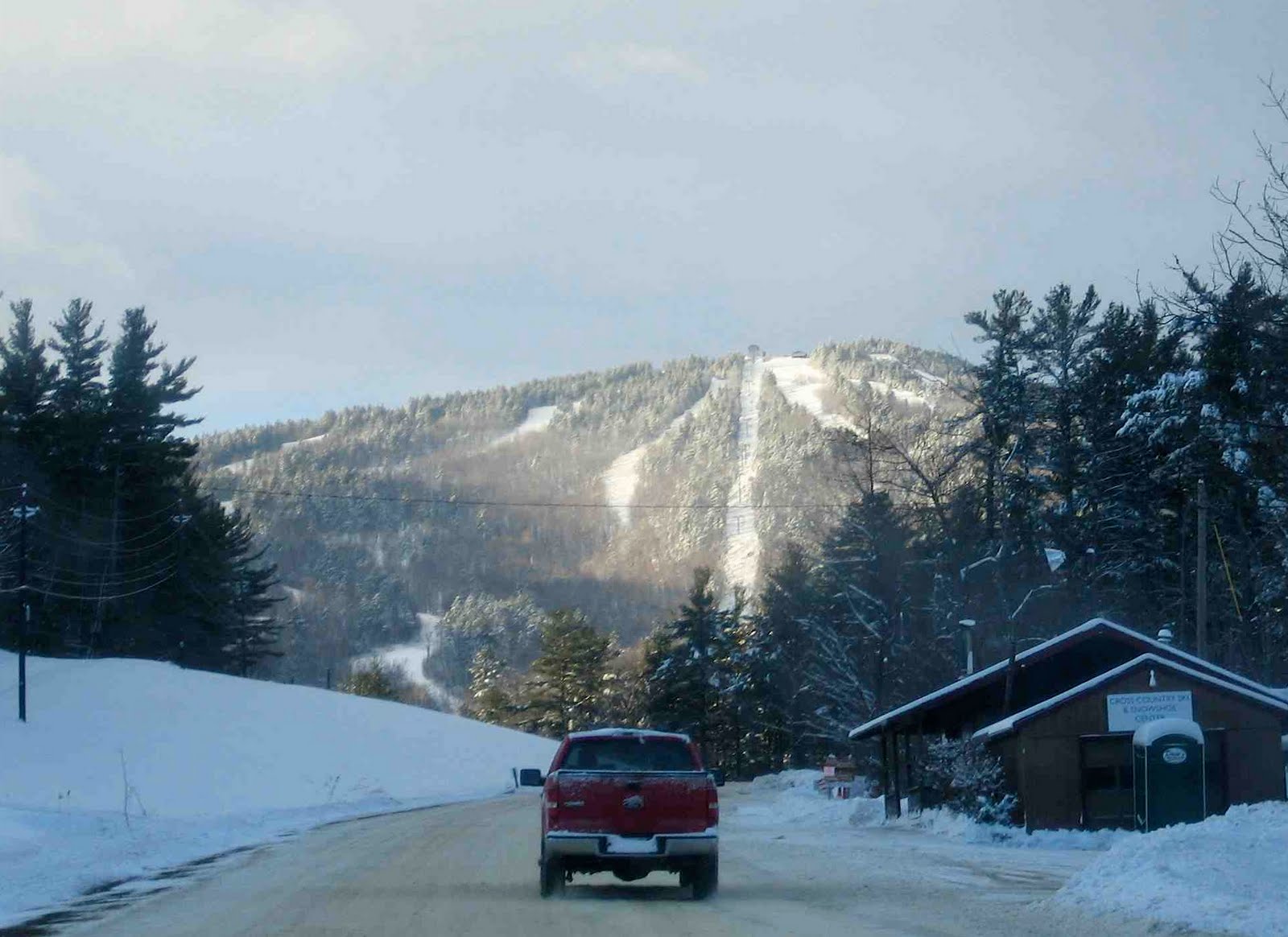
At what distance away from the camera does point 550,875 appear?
50.2 ft

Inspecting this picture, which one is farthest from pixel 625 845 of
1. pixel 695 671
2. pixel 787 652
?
pixel 695 671

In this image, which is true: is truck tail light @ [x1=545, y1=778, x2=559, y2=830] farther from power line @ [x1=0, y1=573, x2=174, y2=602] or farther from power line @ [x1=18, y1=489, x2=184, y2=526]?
power line @ [x1=0, y1=573, x2=174, y2=602]

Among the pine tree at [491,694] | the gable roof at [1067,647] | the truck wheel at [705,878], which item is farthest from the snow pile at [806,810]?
the pine tree at [491,694]

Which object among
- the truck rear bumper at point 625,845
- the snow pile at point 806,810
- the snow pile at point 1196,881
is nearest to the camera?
the snow pile at point 1196,881

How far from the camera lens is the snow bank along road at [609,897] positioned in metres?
12.2

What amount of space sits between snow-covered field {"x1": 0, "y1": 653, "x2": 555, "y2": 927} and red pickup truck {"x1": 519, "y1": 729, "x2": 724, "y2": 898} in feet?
36.5

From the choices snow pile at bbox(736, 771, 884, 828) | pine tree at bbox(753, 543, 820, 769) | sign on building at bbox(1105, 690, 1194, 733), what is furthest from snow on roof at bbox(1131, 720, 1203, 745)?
pine tree at bbox(753, 543, 820, 769)

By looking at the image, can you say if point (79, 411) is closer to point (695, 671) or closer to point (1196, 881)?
point (695, 671)

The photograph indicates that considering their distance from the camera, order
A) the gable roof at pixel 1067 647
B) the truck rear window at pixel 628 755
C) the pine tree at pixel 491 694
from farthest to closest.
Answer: the pine tree at pixel 491 694, the gable roof at pixel 1067 647, the truck rear window at pixel 628 755

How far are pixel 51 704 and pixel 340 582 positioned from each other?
144m

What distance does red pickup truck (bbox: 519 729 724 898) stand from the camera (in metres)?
15.1

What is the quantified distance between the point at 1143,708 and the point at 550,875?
18004 millimetres

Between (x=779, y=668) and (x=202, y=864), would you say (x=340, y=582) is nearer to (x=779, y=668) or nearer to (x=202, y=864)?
(x=779, y=668)

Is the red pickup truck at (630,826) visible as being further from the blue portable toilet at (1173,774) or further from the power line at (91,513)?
the power line at (91,513)
